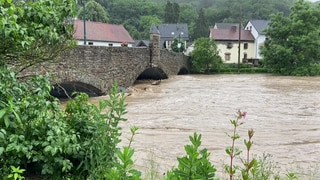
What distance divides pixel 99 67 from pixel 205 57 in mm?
25264

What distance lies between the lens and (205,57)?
39.0 m

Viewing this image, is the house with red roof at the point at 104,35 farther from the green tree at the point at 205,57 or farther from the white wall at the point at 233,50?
Result: the white wall at the point at 233,50

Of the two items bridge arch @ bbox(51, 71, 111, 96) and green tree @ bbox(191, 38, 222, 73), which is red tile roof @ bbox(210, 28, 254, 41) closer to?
green tree @ bbox(191, 38, 222, 73)

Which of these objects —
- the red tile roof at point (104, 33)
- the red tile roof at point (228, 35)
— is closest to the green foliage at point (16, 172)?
the red tile roof at point (104, 33)

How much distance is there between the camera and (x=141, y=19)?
90.2 meters

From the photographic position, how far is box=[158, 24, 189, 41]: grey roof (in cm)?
6557

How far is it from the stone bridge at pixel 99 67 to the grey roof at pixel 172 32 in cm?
4234

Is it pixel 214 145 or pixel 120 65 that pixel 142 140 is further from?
pixel 120 65

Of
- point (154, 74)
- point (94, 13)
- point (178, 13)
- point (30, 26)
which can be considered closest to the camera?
point (30, 26)

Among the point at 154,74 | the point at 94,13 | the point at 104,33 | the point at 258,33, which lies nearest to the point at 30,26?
the point at 154,74

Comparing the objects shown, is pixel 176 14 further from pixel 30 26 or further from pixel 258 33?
pixel 30 26

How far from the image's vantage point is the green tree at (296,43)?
115 ft

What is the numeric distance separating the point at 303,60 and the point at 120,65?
24.7m

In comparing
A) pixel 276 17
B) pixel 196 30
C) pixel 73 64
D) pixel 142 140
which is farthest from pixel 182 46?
pixel 142 140
